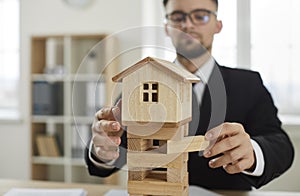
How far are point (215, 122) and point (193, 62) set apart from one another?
14 centimetres

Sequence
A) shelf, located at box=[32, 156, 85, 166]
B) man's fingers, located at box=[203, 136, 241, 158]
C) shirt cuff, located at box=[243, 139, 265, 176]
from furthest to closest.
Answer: shelf, located at box=[32, 156, 85, 166], shirt cuff, located at box=[243, 139, 265, 176], man's fingers, located at box=[203, 136, 241, 158]

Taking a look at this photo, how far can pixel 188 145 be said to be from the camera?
0.95 metres

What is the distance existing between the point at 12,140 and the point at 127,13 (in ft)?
4.82

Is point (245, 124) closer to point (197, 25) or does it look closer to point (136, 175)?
point (197, 25)

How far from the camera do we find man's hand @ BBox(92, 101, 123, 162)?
97 centimetres

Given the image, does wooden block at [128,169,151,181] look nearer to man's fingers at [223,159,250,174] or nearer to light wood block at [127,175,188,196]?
light wood block at [127,175,188,196]

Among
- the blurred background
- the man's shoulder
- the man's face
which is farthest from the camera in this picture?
the blurred background

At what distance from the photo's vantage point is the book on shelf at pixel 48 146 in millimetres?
3756

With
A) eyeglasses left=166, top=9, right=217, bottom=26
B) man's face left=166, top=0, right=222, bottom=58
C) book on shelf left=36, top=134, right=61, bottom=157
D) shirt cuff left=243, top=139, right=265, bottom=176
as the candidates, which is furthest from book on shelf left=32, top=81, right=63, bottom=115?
shirt cuff left=243, top=139, right=265, bottom=176

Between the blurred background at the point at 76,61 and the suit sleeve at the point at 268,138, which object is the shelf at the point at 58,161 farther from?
the suit sleeve at the point at 268,138

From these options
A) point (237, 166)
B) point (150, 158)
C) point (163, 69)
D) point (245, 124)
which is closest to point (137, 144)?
point (150, 158)

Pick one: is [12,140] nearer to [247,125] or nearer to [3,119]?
[3,119]

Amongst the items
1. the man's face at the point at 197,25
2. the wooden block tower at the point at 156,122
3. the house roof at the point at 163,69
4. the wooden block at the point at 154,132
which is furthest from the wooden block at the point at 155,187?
the man's face at the point at 197,25

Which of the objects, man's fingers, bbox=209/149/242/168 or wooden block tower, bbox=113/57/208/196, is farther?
man's fingers, bbox=209/149/242/168
